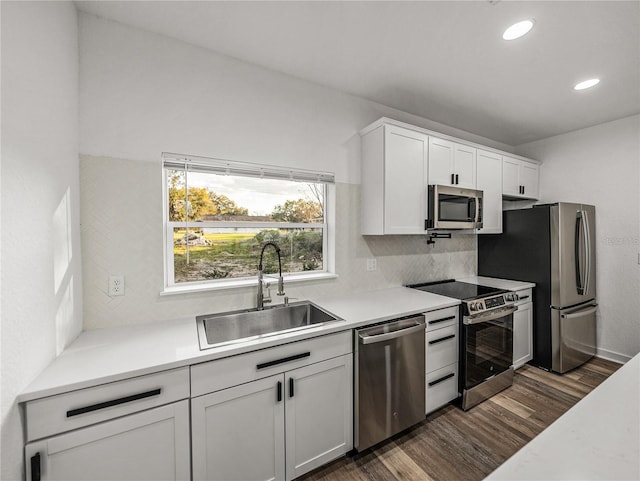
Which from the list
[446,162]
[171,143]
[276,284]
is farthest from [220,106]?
[446,162]

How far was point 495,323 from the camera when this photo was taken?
238cm

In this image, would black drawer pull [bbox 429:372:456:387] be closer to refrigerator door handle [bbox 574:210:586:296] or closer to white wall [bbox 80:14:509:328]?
white wall [bbox 80:14:509:328]

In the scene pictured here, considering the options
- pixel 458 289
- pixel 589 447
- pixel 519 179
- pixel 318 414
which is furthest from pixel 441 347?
pixel 519 179

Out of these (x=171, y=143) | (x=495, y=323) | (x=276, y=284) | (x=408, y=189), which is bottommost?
(x=495, y=323)

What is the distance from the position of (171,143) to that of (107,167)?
39cm

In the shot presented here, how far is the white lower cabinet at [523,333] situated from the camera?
275 centimetres

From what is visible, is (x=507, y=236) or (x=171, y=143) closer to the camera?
(x=171, y=143)

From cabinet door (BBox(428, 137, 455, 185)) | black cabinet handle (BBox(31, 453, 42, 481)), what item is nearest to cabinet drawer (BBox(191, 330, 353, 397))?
black cabinet handle (BBox(31, 453, 42, 481))

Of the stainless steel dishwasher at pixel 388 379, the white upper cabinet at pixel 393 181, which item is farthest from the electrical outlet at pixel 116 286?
the white upper cabinet at pixel 393 181

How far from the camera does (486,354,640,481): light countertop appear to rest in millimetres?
605

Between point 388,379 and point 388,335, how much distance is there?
0.30m

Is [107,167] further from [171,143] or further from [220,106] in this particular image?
[220,106]

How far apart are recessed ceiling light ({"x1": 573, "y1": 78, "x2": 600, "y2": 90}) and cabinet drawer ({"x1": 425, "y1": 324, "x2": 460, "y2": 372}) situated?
2271mm

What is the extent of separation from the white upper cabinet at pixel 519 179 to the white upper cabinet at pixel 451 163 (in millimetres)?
641
